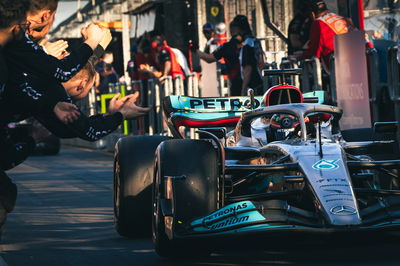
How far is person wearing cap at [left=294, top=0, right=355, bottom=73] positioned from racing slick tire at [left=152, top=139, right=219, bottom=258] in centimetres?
675

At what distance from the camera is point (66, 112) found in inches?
226

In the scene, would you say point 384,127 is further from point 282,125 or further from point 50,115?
point 50,115

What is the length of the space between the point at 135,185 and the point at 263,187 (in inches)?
42.1

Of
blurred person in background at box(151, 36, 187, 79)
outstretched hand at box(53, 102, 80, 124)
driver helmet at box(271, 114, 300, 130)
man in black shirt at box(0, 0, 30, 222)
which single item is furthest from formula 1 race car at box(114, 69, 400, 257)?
blurred person in background at box(151, 36, 187, 79)

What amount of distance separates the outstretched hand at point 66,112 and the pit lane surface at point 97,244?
106cm

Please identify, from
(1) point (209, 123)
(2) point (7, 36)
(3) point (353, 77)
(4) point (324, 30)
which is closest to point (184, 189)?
(2) point (7, 36)

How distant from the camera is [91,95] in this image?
23875mm

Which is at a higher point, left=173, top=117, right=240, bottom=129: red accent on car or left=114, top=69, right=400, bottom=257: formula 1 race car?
left=173, top=117, right=240, bottom=129: red accent on car

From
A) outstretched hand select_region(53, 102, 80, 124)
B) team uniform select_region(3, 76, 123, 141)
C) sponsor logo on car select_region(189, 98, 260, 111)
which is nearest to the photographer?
team uniform select_region(3, 76, 123, 141)

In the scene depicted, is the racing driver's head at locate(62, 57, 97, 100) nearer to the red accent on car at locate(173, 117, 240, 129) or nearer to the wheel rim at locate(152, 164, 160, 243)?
the wheel rim at locate(152, 164, 160, 243)

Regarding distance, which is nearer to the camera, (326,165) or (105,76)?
(326,165)

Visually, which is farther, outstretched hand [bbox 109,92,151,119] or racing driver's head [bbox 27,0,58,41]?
outstretched hand [bbox 109,92,151,119]

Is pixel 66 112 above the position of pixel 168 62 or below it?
above

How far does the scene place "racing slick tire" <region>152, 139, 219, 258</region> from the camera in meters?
6.40
